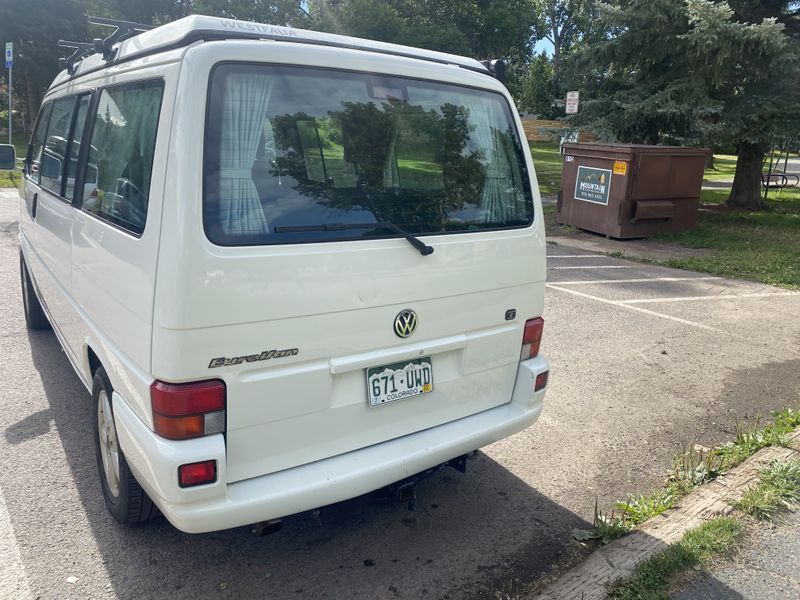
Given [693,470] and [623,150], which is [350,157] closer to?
[693,470]

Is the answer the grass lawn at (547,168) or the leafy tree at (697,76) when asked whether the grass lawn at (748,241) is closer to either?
the leafy tree at (697,76)

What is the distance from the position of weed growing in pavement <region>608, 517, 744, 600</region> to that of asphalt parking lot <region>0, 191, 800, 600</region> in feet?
1.34

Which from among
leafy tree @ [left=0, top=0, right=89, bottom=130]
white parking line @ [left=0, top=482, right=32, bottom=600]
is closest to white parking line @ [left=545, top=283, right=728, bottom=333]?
white parking line @ [left=0, top=482, right=32, bottom=600]

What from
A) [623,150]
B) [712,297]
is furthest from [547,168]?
[712,297]

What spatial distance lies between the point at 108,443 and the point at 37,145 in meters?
3.09

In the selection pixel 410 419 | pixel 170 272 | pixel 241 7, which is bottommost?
pixel 410 419

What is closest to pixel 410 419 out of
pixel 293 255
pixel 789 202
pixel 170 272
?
pixel 293 255

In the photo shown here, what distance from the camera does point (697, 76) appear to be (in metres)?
14.0

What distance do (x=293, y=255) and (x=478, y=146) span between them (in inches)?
48.9

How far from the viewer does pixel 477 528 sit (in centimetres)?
338

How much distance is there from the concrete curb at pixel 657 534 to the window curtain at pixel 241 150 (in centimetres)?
195

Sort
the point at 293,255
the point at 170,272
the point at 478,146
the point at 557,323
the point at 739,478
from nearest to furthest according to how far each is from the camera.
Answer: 1. the point at 170,272
2. the point at 293,255
3. the point at 478,146
4. the point at 739,478
5. the point at 557,323

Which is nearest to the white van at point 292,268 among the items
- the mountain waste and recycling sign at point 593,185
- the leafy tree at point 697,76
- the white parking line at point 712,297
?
the white parking line at point 712,297

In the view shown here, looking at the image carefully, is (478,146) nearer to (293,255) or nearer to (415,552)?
(293,255)
